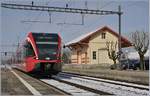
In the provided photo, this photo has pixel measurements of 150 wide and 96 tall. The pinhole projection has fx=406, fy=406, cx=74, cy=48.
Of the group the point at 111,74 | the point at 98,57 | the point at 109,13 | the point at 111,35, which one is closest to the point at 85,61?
the point at 98,57

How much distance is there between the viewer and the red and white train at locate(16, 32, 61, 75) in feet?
86.8

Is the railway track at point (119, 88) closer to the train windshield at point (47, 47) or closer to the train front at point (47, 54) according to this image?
the train front at point (47, 54)

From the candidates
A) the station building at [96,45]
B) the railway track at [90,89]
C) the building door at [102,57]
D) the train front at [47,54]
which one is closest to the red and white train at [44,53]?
the train front at [47,54]

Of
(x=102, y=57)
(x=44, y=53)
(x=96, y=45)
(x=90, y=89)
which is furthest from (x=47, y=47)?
(x=96, y=45)

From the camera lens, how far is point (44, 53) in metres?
26.6

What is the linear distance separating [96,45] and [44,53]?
136 ft

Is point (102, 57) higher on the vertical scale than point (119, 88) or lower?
higher

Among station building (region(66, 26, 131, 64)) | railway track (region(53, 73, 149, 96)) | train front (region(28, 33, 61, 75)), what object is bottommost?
railway track (region(53, 73, 149, 96))

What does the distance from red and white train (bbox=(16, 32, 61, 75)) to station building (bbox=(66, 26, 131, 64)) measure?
38.1 m

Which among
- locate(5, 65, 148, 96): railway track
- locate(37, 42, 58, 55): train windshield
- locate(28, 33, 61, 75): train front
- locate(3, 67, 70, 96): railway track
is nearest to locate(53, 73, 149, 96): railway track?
locate(5, 65, 148, 96): railway track

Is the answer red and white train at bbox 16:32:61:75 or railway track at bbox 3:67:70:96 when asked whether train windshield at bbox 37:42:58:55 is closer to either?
red and white train at bbox 16:32:61:75

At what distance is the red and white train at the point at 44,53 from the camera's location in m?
26.5

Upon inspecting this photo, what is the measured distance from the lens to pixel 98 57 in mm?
66062

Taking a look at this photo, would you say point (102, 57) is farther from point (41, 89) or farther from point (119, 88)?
point (41, 89)
